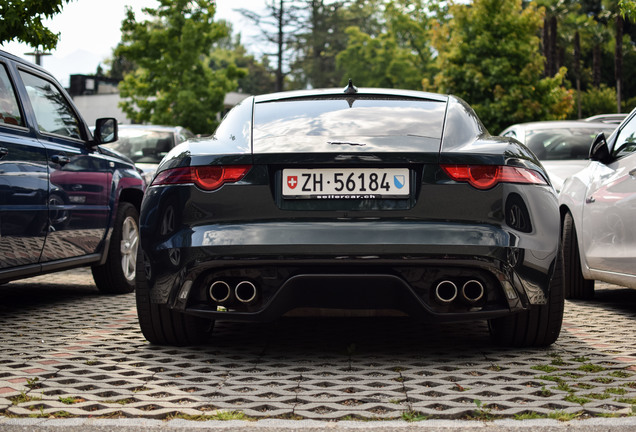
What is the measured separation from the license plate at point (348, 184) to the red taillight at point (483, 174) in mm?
234

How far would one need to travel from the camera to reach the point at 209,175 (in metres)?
4.61

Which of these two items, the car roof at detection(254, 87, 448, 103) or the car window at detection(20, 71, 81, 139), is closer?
the car roof at detection(254, 87, 448, 103)

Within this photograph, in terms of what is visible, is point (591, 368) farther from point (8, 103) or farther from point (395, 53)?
point (395, 53)

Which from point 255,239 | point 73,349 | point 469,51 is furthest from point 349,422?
point 469,51

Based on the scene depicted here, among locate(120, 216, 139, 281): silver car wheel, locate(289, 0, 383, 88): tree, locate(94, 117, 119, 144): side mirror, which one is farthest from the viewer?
locate(289, 0, 383, 88): tree

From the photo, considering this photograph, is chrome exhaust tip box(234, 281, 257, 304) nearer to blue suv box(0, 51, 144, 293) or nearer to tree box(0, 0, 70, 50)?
blue suv box(0, 51, 144, 293)

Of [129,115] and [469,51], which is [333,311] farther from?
[129,115]

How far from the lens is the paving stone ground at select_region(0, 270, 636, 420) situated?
147 inches

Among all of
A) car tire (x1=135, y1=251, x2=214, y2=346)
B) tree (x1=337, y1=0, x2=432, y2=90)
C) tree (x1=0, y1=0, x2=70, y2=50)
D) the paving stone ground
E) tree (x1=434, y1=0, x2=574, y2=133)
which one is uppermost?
tree (x1=337, y1=0, x2=432, y2=90)

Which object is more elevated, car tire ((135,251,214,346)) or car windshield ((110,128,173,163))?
car windshield ((110,128,173,163))

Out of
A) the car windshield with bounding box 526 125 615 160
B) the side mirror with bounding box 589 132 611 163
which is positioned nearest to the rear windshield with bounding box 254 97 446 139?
the side mirror with bounding box 589 132 611 163

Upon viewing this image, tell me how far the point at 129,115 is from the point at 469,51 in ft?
47.0

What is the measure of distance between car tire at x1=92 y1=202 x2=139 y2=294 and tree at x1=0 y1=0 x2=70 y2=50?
11.7 feet

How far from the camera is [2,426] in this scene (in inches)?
134
